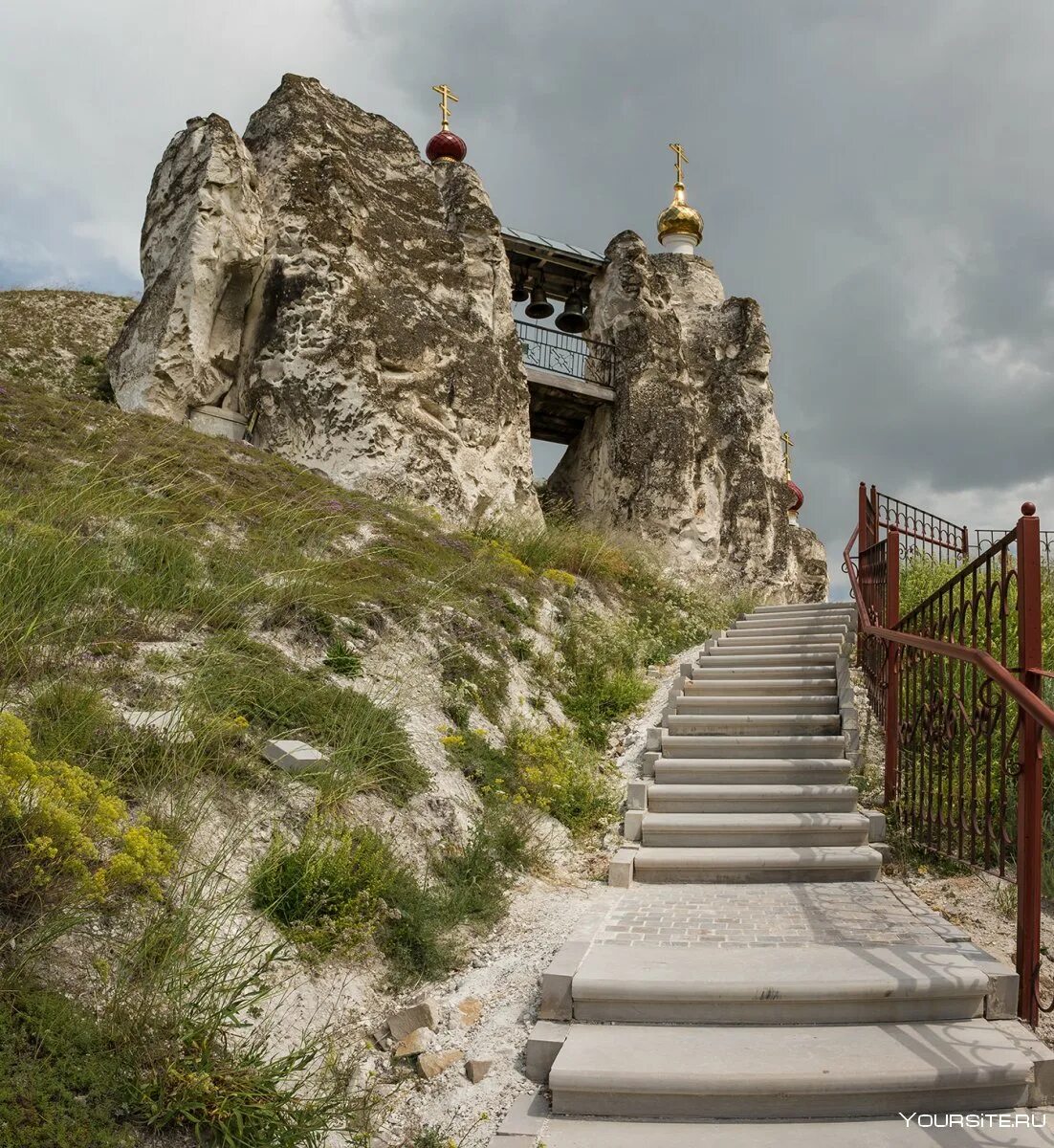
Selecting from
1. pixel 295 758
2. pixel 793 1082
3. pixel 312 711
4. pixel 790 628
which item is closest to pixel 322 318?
pixel 790 628

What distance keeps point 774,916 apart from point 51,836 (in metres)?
3.73

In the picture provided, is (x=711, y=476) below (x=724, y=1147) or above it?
above

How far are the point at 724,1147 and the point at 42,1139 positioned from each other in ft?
7.30

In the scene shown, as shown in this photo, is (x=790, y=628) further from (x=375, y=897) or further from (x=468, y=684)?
(x=375, y=897)

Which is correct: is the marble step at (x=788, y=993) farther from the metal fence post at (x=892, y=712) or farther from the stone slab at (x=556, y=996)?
the metal fence post at (x=892, y=712)

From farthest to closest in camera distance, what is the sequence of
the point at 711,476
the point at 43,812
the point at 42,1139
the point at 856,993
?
1. the point at 711,476
2. the point at 856,993
3. the point at 43,812
4. the point at 42,1139

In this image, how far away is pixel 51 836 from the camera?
296 centimetres

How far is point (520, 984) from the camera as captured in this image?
4.23 metres

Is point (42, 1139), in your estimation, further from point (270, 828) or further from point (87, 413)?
point (87, 413)

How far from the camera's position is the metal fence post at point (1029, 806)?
12.3 ft

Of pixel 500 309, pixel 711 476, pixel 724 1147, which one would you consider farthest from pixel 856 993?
pixel 711 476

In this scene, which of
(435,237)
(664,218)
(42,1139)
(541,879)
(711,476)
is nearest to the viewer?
(42,1139)

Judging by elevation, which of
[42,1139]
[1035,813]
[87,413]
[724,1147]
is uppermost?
[87,413]

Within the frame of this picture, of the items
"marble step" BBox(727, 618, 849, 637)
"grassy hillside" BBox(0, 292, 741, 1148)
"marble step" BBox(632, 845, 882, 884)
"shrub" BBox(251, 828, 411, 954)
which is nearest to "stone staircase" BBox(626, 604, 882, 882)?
"marble step" BBox(632, 845, 882, 884)
